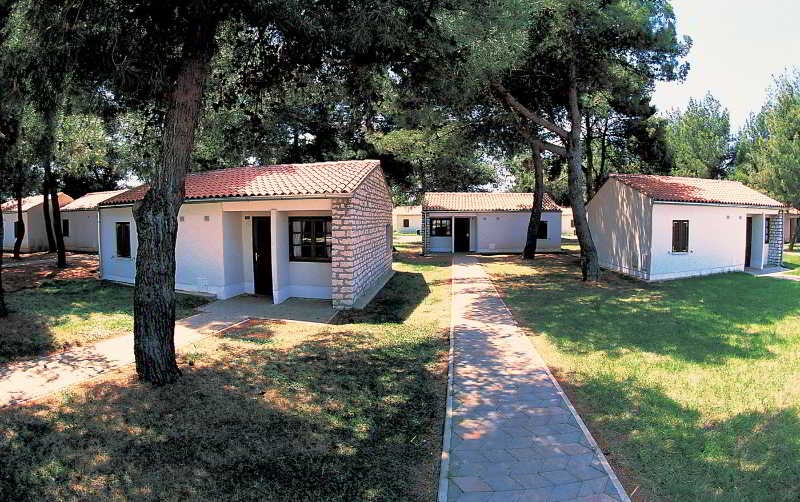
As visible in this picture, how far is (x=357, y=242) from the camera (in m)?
11.7

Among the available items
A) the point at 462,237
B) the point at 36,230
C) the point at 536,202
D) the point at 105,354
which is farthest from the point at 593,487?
the point at 36,230

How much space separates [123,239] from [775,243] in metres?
26.8

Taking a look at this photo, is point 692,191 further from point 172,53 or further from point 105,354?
point 105,354

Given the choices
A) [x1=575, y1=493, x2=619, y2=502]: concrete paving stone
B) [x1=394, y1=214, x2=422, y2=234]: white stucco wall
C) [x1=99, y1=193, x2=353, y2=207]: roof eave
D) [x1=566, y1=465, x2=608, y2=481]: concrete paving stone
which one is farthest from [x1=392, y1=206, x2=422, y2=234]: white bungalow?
[x1=575, y1=493, x2=619, y2=502]: concrete paving stone

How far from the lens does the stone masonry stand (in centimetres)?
1095

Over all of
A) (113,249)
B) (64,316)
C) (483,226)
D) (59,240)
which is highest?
(483,226)

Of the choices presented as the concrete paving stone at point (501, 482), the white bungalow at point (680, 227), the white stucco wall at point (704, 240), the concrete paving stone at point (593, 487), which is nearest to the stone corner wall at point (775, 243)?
the white bungalow at point (680, 227)

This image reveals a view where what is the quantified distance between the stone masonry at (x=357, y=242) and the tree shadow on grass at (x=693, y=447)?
638cm

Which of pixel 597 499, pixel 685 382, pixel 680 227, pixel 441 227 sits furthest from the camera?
pixel 441 227

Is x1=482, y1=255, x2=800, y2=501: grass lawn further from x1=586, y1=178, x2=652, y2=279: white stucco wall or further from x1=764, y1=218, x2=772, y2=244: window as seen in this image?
x1=764, y1=218, x2=772, y2=244: window

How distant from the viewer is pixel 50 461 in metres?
3.95

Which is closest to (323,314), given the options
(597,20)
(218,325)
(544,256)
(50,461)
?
(218,325)

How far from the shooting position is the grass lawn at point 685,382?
4047 millimetres

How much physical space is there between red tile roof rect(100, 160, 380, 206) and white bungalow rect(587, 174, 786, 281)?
32.6 ft
